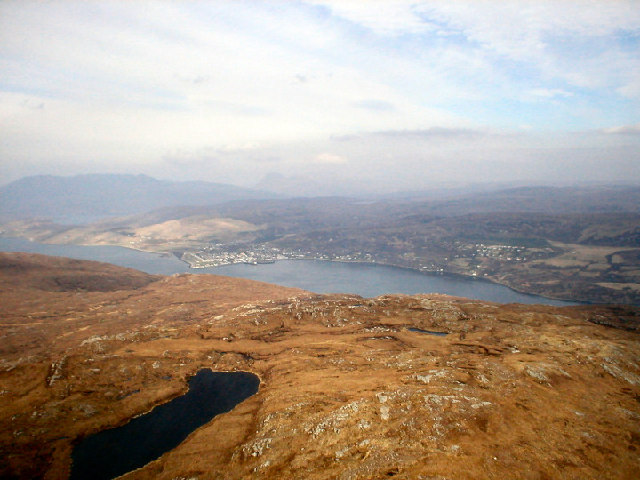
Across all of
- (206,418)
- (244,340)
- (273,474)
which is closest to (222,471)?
(273,474)

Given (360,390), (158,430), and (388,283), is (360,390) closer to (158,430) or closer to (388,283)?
(158,430)

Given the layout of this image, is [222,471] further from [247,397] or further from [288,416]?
[247,397]

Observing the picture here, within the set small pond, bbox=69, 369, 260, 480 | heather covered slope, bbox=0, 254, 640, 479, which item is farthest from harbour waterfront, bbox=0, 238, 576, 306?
small pond, bbox=69, 369, 260, 480

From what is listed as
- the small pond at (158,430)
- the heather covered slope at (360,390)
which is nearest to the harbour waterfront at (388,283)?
the heather covered slope at (360,390)

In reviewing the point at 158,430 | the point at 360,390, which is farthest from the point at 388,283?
the point at 158,430

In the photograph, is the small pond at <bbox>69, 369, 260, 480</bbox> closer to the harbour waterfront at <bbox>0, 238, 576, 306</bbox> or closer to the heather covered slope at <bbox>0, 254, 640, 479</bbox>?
the heather covered slope at <bbox>0, 254, 640, 479</bbox>

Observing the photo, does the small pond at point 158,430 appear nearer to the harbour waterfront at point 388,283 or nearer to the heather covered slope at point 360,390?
the heather covered slope at point 360,390
